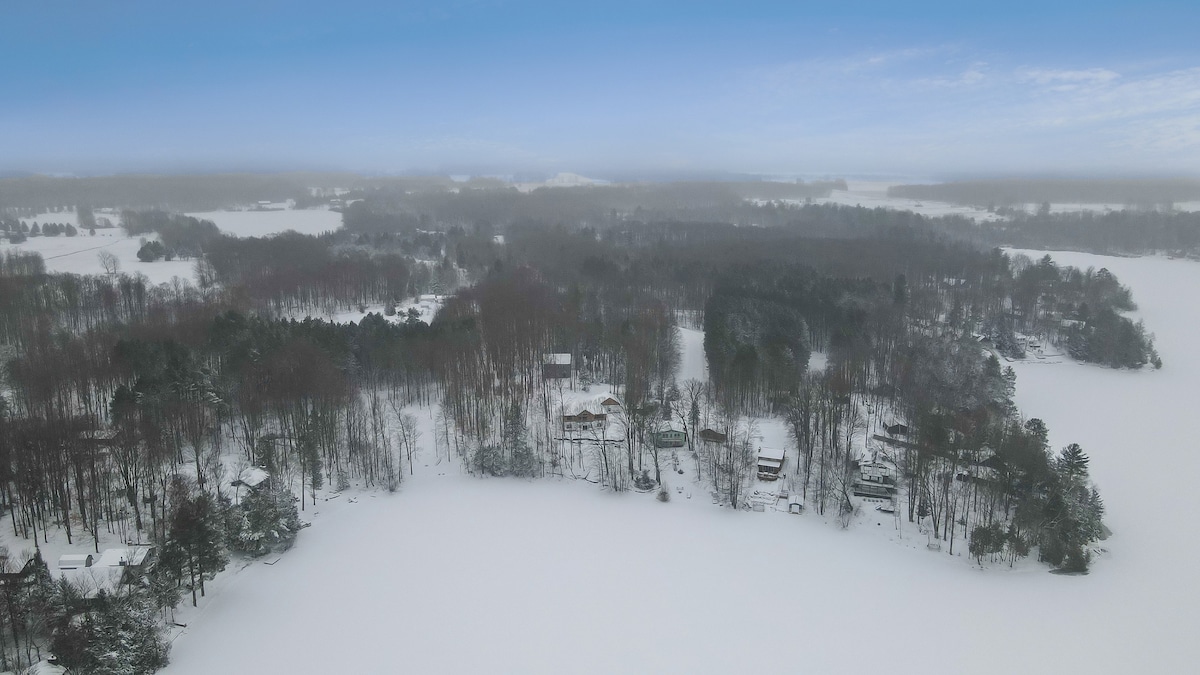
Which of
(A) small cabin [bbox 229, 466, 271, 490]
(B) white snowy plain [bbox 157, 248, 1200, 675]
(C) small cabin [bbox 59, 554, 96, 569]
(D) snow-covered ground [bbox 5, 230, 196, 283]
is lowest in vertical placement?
(B) white snowy plain [bbox 157, 248, 1200, 675]

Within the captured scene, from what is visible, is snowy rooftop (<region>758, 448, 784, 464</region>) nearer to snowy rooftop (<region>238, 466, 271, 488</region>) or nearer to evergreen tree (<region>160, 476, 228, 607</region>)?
snowy rooftop (<region>238, 466, 271, 488</region>)

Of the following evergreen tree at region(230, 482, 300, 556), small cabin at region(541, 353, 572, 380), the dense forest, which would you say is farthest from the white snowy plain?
small cabin at region(541, 353, 572, 380)

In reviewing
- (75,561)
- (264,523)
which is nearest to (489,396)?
(264,523)

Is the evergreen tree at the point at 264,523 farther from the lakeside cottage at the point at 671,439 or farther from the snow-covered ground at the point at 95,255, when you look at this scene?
the snow-covered ground at the point at 95,255

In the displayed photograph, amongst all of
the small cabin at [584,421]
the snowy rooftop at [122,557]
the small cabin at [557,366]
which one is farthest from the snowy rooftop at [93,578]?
the small cabin at [557,366]

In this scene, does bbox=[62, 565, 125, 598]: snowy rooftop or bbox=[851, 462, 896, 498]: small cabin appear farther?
bbox=[851, 462, 896, 498]: small cabin

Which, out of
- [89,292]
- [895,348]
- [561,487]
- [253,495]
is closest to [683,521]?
[561,487]

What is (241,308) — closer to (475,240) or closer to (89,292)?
(89,292)

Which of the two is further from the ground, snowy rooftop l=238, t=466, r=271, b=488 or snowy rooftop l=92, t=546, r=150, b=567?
snowy rooftop l=238, t=466, r=271, b=488

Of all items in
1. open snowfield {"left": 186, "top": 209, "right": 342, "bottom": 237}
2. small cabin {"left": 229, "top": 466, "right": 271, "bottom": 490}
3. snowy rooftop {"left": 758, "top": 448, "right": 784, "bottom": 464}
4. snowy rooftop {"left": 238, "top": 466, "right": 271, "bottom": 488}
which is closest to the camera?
small cabin {"left": 229, "top": 466, "right": 271, "bottom": 490}
